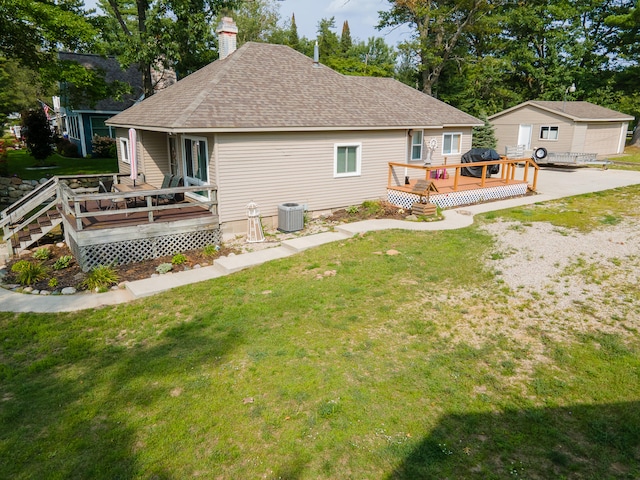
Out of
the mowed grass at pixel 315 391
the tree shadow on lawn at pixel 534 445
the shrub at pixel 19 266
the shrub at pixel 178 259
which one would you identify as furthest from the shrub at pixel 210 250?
the tree shadow on lawn at pixel 534 445

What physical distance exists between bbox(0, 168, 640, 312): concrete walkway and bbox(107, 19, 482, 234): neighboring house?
6.55 feet

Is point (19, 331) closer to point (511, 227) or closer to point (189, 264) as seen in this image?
point (189, 264)

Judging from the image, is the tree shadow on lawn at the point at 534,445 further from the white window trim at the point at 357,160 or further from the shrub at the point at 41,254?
the shrub at the point at 41,254

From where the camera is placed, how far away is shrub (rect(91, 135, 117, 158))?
31047 millimetres

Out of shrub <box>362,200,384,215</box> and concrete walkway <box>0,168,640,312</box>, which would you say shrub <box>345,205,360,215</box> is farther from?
concrete walkway <box>0,168,640,312</box>

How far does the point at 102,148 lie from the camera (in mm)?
31109

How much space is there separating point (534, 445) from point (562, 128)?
30472 millimetres

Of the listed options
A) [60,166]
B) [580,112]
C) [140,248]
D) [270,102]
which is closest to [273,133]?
[270,102]

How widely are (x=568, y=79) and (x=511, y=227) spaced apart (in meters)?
35.1

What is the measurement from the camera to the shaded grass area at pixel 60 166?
24.0m

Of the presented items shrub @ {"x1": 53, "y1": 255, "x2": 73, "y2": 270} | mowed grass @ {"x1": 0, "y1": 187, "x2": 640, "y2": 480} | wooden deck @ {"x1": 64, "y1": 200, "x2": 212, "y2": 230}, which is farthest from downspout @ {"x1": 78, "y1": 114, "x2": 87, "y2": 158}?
mowed grass @ {"x1": 0, "y1": 187, "x2": 640, "y2": 480}

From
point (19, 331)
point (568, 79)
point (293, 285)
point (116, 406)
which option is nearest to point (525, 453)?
point (116, 406)

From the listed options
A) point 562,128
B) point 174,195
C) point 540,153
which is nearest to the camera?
point 174,195

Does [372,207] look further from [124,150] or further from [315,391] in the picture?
[124,150]
